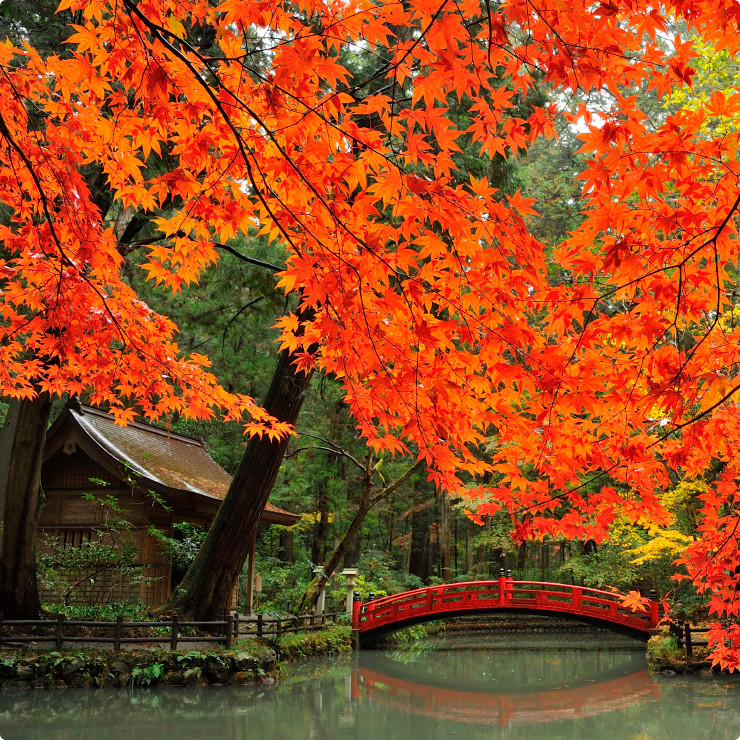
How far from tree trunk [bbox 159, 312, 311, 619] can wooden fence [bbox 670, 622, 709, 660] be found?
727cm

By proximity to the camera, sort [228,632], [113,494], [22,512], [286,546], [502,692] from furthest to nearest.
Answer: [286,546] → [113,494] → [502,692] → [228,632] → [22,512]

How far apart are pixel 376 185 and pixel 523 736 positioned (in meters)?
7.46

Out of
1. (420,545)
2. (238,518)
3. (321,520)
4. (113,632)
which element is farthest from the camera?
(420,545)

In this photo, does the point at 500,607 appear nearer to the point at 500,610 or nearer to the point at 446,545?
the point at 500,610

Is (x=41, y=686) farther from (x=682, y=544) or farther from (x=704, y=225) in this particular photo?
(x=682, y=544)

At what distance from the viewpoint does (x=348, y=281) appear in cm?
284

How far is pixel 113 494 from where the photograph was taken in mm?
11398

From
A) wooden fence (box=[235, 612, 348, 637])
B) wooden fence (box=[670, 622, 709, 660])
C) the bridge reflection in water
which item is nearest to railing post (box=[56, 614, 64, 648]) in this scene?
wooden fence (box=[235, 612, 348, 637])

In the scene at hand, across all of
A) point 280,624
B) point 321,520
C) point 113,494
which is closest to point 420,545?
point 321,520

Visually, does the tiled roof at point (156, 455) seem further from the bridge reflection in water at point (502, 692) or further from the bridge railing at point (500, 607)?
the bridge reflection in water at point (502, 692)

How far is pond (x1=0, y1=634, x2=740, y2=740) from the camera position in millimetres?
7242

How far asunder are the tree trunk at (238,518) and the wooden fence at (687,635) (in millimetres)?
7267

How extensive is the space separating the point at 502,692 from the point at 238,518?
536 centimetres

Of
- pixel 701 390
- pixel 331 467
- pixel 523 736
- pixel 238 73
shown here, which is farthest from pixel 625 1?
pixel 331 467
